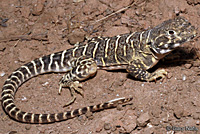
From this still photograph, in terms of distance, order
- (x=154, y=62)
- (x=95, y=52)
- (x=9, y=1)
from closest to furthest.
Answer: (x=154, y=62)
(x=95, y=52)
(x=9, y=1)

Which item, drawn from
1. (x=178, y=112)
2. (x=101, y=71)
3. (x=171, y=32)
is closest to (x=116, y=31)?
(x=101, y=71)

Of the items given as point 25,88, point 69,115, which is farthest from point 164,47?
point 25,88

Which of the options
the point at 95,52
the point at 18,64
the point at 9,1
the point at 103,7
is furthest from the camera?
the point at 9,1

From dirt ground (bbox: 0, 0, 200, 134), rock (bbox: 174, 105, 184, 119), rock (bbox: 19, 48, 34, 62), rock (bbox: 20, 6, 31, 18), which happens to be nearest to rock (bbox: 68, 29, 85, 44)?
dirt ground (bbox: 0, 0, 200, 134)

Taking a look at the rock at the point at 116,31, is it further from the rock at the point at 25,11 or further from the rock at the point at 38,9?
the rock at the point at 25,11

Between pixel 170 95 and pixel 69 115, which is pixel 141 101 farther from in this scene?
pixel 69 115

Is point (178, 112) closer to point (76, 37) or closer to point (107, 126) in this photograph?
point (107, 126)

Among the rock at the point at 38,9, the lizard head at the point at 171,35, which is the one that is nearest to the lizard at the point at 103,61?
the lizard head at the point at 171,35
